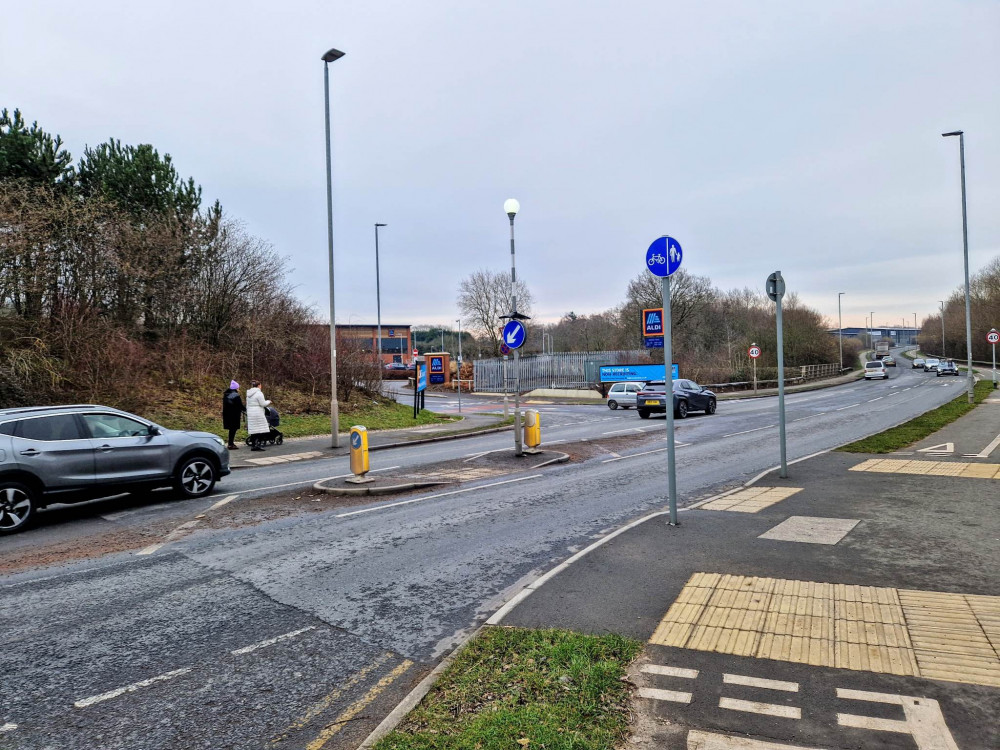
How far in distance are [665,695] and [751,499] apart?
19.6 feet

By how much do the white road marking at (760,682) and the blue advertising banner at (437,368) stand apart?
1778 inches

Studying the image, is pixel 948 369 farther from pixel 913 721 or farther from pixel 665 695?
pixel 665 695

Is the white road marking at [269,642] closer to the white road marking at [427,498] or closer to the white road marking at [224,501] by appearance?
the white road marking at [427,498]

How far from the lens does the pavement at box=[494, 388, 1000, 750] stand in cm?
327

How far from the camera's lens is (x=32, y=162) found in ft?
60.9

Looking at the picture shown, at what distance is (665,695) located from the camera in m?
3.58

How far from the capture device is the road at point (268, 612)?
3664 millimetres

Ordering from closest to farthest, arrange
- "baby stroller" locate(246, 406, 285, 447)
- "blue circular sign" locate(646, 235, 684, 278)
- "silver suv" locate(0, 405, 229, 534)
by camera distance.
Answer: "blue circular sign" locate(646, 235, 684, 278) → "silver suv" locate(0, 405, 229, 534) → "baby stroller" locate(246, 406, 285, 447)

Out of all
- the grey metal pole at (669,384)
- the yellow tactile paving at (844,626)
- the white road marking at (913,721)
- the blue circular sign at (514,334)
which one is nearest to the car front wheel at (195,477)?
the blue circular sign at (514,334)

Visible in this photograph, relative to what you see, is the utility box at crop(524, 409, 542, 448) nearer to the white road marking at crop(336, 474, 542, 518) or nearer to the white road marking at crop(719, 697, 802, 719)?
the white road marking at crop(336, 474, 542, 518)

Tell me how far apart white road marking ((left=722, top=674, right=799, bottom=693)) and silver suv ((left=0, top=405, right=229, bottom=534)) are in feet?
29.6

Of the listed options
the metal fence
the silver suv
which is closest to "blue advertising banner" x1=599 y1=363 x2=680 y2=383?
the metal fence

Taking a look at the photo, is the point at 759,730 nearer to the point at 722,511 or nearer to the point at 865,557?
the point at 865,557

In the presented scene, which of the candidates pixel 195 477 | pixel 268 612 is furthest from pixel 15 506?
pixel 268 612
